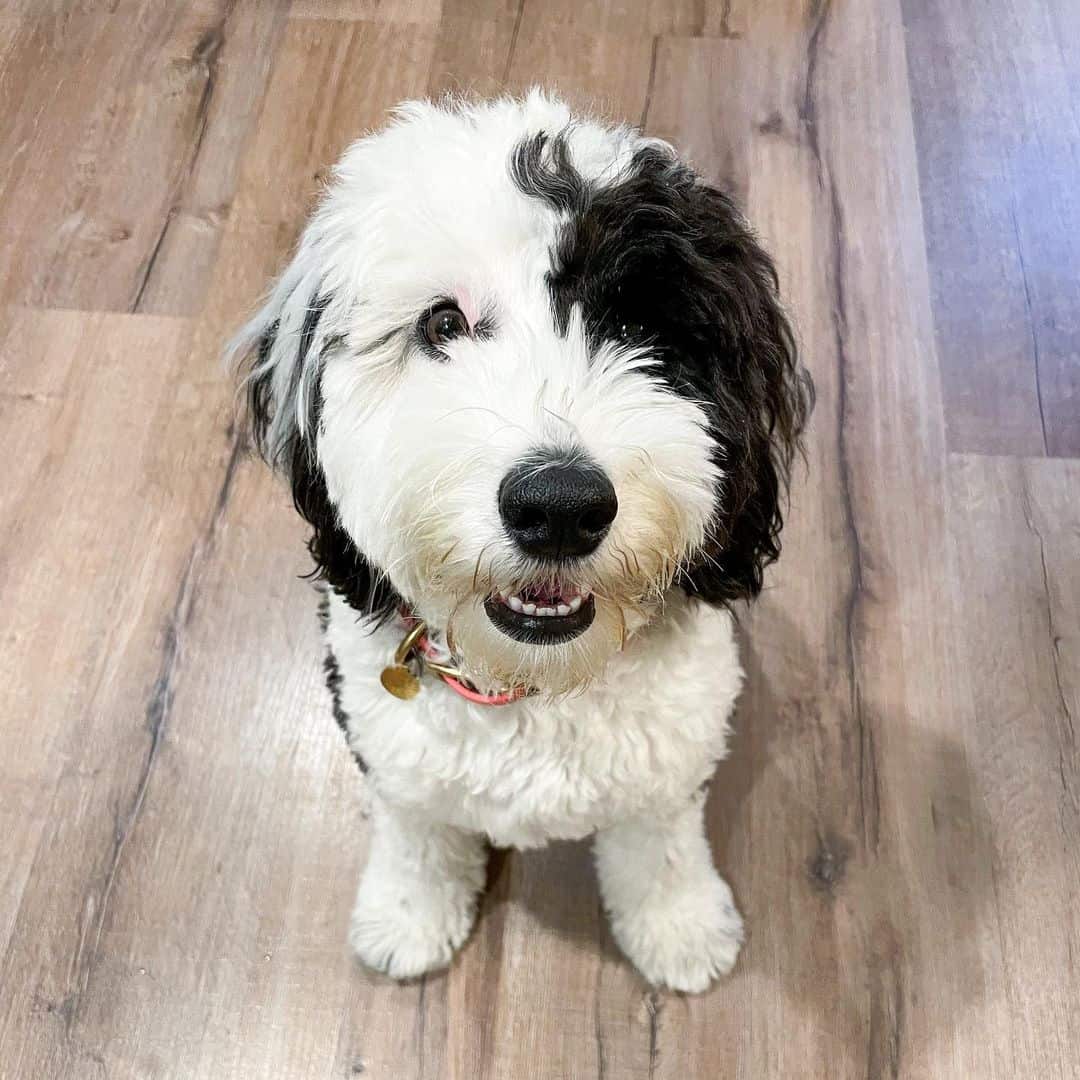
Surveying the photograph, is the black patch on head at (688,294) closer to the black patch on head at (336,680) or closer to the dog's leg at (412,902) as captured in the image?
the black patch on head at (336,680)

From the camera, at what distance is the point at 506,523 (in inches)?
32.5

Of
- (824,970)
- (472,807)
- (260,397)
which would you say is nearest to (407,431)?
(260,397)

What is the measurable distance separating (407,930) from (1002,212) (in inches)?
65.7

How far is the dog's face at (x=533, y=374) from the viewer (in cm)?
85

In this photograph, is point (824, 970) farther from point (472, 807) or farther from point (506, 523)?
point (506, 523)

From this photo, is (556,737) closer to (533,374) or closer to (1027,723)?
(533,374)

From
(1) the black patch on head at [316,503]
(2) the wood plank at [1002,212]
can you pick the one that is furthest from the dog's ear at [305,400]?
(2) the wood plank at [1002,212]

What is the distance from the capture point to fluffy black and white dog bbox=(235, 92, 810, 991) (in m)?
0.86

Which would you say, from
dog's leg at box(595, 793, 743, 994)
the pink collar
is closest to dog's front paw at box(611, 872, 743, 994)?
dog's leg at box(595, 793, 743, 994)

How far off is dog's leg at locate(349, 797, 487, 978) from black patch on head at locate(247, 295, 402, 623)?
0.37 meters

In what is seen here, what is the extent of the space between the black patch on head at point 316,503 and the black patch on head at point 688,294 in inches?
10.2

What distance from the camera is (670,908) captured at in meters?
1.37

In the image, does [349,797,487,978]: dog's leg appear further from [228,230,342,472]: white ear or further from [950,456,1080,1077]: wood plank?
[950,456,1080,1077]: wood plank

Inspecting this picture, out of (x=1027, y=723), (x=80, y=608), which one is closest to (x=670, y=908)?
(x=1027, y=723)
